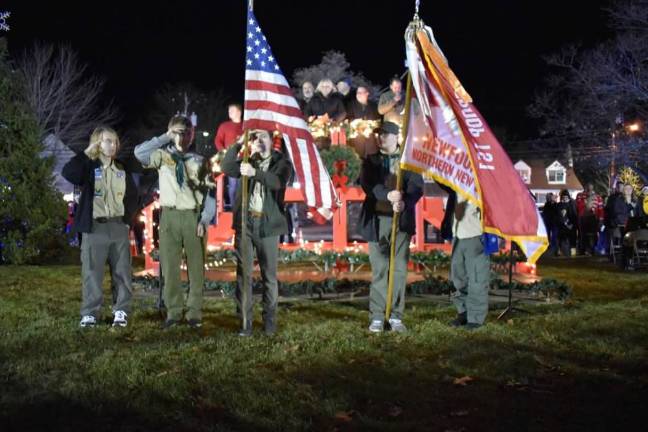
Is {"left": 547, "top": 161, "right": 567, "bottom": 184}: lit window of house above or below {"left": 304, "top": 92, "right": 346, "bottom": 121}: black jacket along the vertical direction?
above

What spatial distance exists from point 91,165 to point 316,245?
6.25 m

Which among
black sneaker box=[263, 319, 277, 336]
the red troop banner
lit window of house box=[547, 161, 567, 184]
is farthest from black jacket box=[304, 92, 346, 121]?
lit window of house box=[547, 161, 567, 184]

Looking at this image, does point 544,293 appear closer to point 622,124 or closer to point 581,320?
point 581,320

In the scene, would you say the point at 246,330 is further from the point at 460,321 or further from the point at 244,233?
the point at 460,321

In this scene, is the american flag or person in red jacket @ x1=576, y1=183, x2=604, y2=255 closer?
the american flag

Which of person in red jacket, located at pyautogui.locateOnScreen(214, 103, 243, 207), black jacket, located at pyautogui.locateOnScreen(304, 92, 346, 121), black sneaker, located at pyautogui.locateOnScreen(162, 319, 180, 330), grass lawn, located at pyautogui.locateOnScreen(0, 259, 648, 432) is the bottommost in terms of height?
grass lawn, located at pyautogui.locateOnScreen(0, 259, 648, 432)

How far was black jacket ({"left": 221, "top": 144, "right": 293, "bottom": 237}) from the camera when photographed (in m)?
6.77

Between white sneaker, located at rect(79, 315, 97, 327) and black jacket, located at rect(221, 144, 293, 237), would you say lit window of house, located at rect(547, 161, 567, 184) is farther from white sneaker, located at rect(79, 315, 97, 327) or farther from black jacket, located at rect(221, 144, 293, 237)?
white sneaker, located at rect(79, 315, 97, 327)

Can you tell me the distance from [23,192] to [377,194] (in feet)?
31.3

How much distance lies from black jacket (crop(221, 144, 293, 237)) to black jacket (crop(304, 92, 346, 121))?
5803 millimetres

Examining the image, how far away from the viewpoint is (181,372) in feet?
17.3

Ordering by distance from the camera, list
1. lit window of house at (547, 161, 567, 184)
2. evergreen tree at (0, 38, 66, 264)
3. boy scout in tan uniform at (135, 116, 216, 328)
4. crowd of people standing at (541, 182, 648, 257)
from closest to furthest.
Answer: boy scout in tan uniform at (135, 116, 216, 328) → evergreen tree at (0, 38, 66, 264) → crowd of people standing at (541, 182, 648, 257) → lit window of house at (547, 161, 567, 184)

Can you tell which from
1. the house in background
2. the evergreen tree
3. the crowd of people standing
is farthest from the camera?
the house in background

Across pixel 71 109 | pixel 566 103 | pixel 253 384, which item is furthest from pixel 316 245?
pixel 71 109
